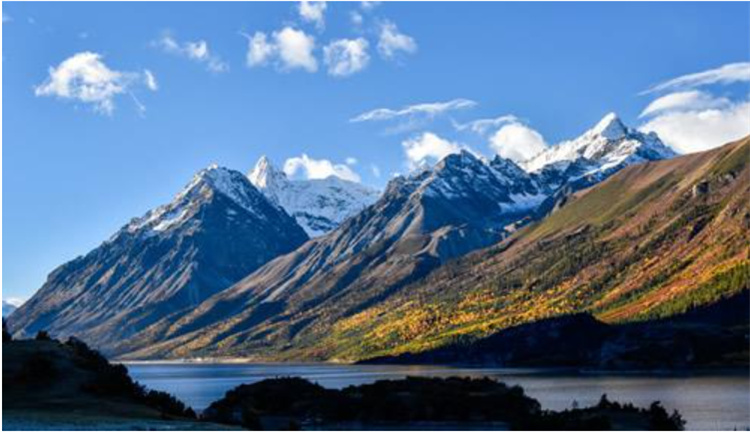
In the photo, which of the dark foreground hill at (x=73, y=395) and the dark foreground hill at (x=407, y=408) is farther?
the dark foreground hill at (x=407, y=408)

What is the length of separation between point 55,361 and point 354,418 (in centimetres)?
6326

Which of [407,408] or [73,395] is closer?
[73,395]

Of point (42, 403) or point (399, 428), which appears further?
point (399, 428)

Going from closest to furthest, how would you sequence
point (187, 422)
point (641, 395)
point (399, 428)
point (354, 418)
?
point (187, 422)
point (399, 428)
point (354, 418)
point (641, 395)

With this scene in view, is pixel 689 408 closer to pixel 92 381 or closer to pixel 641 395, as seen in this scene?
pixel 641 395

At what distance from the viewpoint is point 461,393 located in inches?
6634

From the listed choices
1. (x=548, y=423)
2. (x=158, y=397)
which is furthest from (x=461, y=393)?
(x=158, y=397)

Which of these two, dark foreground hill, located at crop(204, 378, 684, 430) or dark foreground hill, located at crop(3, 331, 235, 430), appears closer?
dark foreground hill, located at crop(3, 331, 235, 430)

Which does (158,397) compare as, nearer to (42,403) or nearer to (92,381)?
(92,381)

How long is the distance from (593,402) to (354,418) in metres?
Result: 46.3

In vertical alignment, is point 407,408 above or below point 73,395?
below

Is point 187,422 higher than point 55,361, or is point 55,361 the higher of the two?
point 55,361

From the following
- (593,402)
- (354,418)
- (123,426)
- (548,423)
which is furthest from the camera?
(593,402)

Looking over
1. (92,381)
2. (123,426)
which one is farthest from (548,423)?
(123,426)
